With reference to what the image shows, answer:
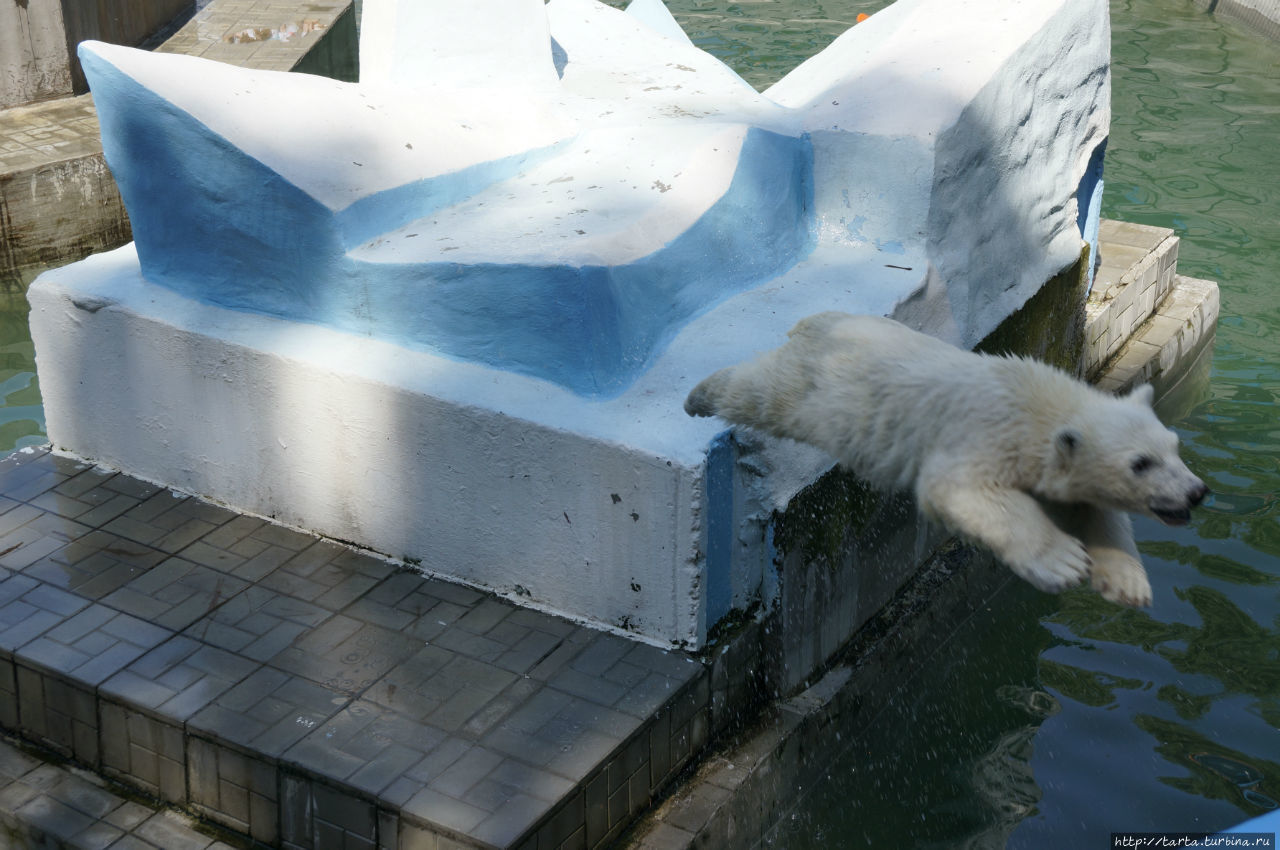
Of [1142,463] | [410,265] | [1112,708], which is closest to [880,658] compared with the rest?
[1112,708]

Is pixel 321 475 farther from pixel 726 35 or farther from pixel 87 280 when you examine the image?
pixel 726 35

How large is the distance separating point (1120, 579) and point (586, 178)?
2462 mm

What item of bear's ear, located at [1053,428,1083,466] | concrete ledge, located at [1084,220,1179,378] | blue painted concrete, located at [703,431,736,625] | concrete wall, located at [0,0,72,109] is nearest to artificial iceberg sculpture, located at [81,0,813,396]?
blue painted concrete, located at [703,431,736,625]

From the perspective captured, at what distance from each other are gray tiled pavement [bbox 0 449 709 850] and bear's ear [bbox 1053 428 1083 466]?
4.23ft

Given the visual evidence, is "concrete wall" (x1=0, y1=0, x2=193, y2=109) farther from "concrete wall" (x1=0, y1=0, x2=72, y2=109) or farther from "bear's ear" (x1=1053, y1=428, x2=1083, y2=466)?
"bear's ear" (x1=1053, y1=428, x2=1083, y2=466)

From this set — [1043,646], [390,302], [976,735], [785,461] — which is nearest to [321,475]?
[390,302]

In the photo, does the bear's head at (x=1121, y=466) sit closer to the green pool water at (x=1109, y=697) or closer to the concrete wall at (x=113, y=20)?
the green pool water at (x=1109, y=697)

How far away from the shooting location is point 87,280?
15.7ft

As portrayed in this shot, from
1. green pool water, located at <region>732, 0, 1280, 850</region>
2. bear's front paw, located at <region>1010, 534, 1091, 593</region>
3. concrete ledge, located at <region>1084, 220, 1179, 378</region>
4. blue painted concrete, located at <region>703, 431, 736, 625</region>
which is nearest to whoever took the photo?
bear's front paw, located at <region>1010, 534, 1091, 593</region>

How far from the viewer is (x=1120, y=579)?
10.6 feet

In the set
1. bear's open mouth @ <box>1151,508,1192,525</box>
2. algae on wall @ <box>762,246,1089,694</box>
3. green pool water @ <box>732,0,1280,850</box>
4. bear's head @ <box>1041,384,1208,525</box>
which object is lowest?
green pool water @ <box>732,0,1280,850</box>

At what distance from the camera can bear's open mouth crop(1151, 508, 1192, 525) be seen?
3.00m

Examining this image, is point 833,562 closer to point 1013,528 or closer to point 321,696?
point 1013,528

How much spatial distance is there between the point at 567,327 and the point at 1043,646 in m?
2.51
